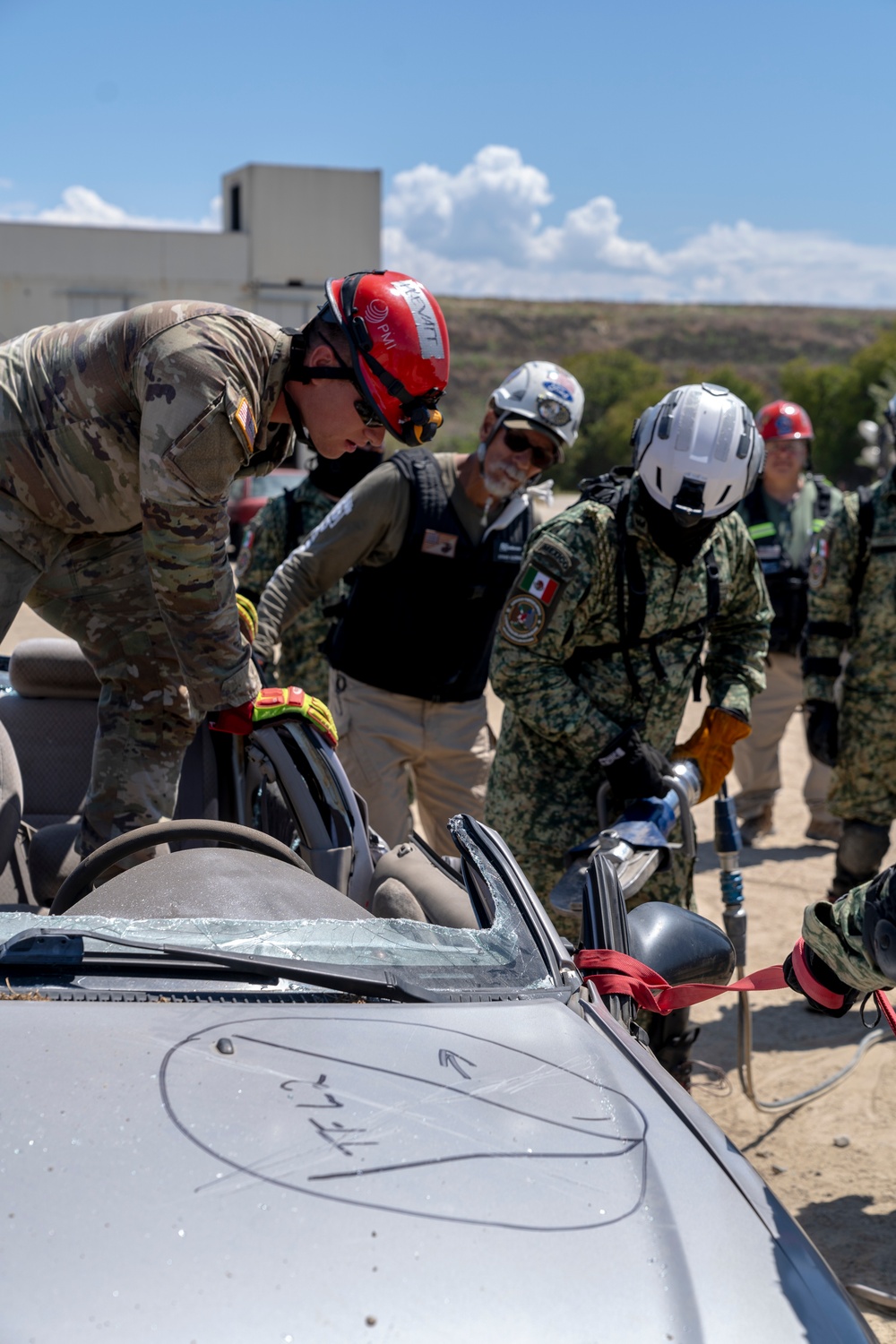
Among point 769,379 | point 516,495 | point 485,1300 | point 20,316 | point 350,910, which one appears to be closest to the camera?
point 485,1300

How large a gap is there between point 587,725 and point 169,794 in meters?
1.12

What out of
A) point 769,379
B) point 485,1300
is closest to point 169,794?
point 485,1300

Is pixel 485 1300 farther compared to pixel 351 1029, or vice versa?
pixel 351 1029

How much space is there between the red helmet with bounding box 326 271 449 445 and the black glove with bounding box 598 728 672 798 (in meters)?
0.99

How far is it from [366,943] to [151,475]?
52.5 inches

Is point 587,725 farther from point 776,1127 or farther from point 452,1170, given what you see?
point 452,1170

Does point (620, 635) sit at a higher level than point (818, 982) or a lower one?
higher

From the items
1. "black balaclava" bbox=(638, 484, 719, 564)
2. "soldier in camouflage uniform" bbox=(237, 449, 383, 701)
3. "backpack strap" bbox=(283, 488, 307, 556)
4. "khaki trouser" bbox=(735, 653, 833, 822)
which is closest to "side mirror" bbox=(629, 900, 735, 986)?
"black balaclava" bbox=(638, 484, 719, 564)

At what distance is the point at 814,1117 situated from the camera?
409 cm

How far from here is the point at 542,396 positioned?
426 centimetres

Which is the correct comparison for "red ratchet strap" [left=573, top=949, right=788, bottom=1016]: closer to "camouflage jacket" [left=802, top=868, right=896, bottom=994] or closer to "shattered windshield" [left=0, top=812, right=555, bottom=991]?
"shattered windshield" [left=0, top=812, right=555, bottom=991]

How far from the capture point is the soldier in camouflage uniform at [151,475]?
283 centimetres

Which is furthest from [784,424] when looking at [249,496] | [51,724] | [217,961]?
[249,496]

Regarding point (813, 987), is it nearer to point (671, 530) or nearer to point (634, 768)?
point (634, 768)
